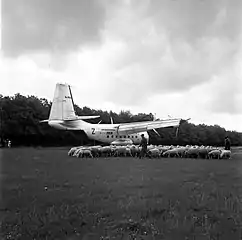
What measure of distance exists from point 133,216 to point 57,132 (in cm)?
2129

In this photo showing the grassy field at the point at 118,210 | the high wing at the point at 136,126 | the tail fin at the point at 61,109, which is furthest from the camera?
the tail fin at the point at 61,109

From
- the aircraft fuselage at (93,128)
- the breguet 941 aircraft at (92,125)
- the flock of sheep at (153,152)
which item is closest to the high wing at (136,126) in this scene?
the breguet 941 aircraft at (92,125)

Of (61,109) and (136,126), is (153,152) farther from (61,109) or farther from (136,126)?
(61,109)

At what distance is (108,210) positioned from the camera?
2.69 metres

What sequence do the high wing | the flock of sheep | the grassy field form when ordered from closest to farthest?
the grassy field < the flock of sheep < the high wing

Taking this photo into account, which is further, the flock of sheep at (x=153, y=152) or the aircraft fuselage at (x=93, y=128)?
the aircraft fuselage at (x=93, y=128)

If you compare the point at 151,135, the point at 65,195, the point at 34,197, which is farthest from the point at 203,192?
the point at 151,135

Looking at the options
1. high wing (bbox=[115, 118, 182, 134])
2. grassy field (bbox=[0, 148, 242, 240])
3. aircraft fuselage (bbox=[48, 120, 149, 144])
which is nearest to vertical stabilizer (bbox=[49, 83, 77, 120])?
aircraft fuselage (bbox=[48, 120, 149, 144])

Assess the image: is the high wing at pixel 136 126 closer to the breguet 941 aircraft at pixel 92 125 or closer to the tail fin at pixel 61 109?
Result: the breguet 941 aircraft at pixel 92 125

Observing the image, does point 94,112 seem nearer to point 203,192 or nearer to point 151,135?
point 151,135

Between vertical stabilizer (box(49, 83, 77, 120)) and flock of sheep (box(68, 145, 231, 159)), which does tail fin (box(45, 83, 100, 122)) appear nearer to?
vertical stabilizer (box(49, 83, 77, 120))

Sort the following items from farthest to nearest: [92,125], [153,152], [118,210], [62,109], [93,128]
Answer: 1. [62,109]
2. [92,125]
3. [93,128]
4. [153,152]
5. [118,210]

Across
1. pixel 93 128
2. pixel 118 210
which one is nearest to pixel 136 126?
pixel 93 128

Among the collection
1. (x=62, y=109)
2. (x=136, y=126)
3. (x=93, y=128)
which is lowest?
(x=93, y=128)
